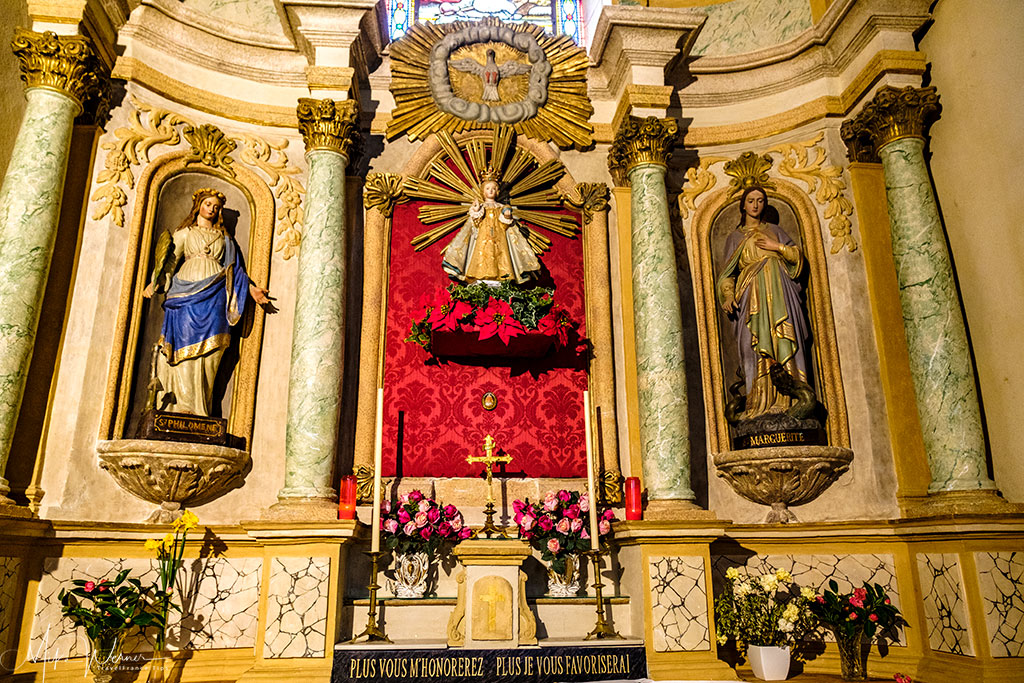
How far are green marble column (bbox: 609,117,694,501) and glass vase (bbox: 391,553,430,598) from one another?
2088mm

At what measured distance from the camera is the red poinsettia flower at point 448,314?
24.6ft

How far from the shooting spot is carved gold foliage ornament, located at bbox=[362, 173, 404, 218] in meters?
7.82

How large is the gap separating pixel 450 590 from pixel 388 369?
6.97 ft

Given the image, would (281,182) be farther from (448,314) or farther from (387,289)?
(448,314)

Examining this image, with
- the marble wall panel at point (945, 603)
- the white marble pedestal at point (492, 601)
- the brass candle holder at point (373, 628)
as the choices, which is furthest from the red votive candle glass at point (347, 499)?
the marble wall panel at point (945, 603)

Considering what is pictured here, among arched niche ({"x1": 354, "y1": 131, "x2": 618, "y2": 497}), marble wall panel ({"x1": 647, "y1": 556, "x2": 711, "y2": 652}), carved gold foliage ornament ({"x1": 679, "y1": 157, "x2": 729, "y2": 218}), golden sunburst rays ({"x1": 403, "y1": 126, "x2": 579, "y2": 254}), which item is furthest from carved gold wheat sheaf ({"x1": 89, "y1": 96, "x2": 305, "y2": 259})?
marble wall panel ({"x1": 647, "y1": 556, "x2": 711, "y2": 652})

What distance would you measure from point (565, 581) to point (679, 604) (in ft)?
3.22

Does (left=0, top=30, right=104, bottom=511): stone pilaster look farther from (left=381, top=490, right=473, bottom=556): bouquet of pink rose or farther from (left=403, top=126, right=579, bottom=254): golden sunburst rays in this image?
(left=403, top=126, right=579, bottom=254): golden sunburst rays

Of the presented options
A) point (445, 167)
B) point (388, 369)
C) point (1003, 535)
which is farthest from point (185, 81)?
point (1003, 535)

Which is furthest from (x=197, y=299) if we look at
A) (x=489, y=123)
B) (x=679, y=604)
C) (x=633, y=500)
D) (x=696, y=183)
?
(x=696, y=183)

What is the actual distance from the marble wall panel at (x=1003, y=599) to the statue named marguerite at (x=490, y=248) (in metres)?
4.50

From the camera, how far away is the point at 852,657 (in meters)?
6.08

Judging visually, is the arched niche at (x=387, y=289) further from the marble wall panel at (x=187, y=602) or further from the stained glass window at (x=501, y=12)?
the stained glass window at (x=501, y=12)

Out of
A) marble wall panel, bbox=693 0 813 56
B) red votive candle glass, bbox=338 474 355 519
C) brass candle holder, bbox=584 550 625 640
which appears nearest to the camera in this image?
brass candle holder, bbox=584 550 625 640
